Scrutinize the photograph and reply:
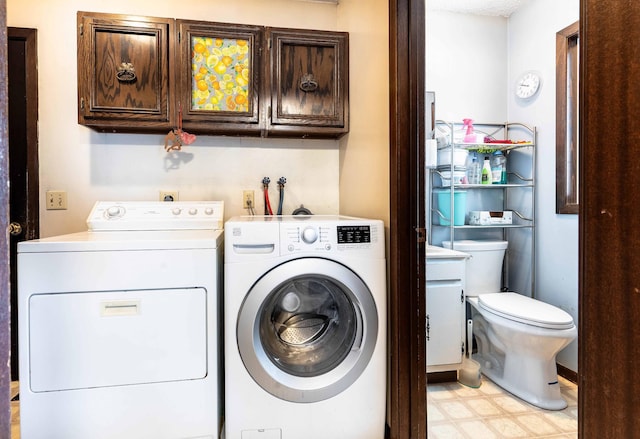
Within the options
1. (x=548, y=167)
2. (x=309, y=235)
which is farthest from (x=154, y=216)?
(x=548, y=167)

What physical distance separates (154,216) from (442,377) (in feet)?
6.28

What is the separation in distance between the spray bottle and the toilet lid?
40.0 inches

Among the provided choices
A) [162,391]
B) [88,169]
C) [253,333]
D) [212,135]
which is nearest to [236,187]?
[212,135]

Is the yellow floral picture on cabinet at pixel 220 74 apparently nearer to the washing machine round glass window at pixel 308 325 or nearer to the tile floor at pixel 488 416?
the washing machine round glass window at pixel 308 325

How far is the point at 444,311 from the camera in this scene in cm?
196

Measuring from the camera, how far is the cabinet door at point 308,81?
6.33 ft

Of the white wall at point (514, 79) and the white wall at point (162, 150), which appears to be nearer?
the white wall at point (162, 150)

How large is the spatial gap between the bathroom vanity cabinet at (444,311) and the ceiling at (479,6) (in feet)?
5.63

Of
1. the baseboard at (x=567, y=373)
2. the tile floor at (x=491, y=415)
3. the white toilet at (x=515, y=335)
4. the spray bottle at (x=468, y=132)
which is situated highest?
the spray bottle at (x=468, y=132)

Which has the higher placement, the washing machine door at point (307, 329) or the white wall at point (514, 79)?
the white wall at point (514, 79)

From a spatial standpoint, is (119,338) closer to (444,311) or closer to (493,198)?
(444,311)

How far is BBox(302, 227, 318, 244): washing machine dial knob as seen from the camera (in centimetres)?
140

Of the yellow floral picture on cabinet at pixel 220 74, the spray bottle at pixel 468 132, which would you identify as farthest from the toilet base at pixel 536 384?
the yellow floral picture on cabinet at pixel 220 74

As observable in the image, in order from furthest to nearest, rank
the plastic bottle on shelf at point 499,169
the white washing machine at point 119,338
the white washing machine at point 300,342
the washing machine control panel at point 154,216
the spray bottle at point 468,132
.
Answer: the plastic bottle on shelf at point 499,169
the spray bottle at point 468,132
the washing machine control panel at point 154,216
the white washing machine at point 300,342
the white washing machine at point 119,338
